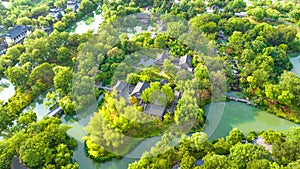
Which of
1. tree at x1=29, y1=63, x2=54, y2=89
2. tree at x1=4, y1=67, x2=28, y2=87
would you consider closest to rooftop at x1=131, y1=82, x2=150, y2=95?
tree at x1=29, y1=63, x2=54, y2=89

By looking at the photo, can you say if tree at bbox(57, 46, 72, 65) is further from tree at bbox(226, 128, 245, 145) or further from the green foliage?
tree at bbox(226, 128, 245, 145)

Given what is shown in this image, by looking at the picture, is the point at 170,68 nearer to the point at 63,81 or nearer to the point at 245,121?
the point at 245,121

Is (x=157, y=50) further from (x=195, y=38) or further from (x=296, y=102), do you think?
(x=296, y=102)

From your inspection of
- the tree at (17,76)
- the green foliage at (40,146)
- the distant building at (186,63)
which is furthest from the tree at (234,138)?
the tree at (17,76)

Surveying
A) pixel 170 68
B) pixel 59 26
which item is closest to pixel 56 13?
pixel 59 26

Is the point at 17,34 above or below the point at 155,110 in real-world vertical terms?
above

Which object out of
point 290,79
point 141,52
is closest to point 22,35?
point 141,52
